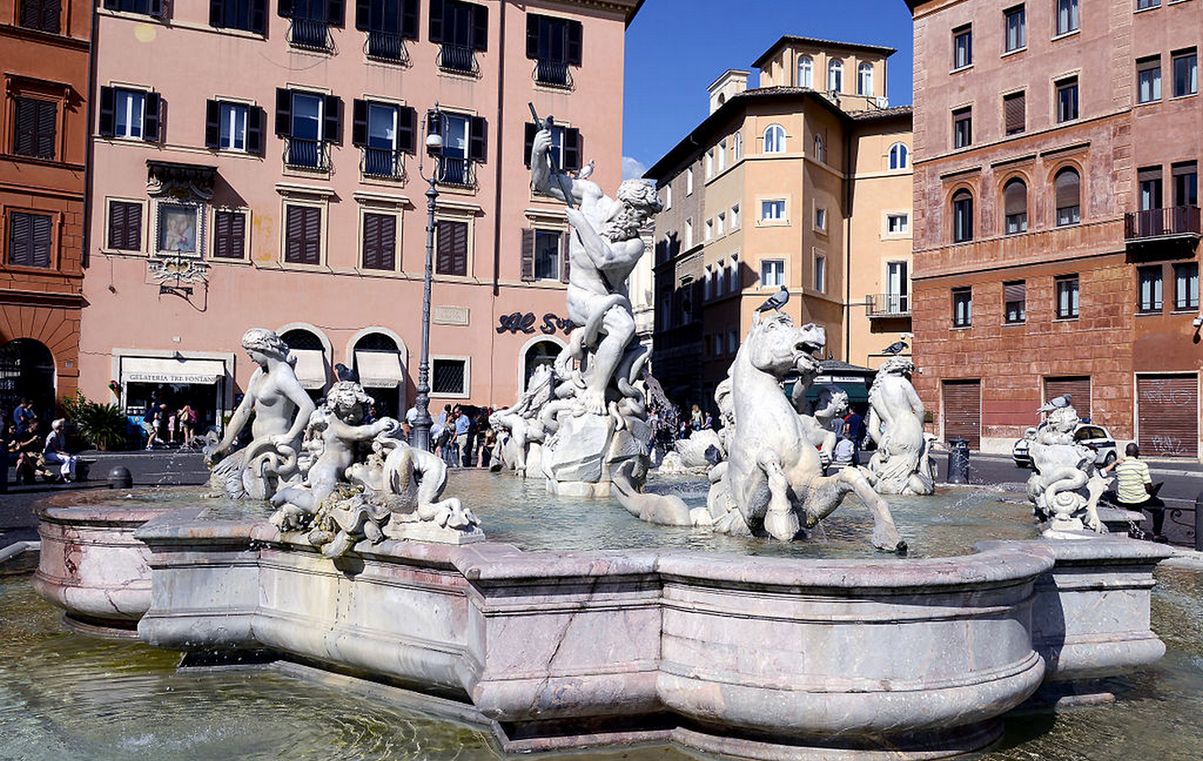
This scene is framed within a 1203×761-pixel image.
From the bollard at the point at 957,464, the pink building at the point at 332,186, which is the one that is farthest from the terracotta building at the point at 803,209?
the bollard at the point at 957,464

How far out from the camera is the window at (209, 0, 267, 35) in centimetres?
3023

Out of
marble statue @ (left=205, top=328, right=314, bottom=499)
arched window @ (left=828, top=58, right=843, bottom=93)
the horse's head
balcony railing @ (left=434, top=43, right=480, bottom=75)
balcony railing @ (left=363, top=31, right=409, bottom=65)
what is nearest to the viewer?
the horse's head

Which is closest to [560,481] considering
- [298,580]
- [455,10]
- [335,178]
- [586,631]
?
[298,580]

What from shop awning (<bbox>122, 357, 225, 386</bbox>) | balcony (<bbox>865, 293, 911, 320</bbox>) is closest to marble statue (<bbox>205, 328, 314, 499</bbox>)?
shop awning (<bbox>122, 357, 225, 386</bbox>)

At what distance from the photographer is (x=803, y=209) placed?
1628 inches

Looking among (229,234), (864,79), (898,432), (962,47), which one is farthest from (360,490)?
(864,79)

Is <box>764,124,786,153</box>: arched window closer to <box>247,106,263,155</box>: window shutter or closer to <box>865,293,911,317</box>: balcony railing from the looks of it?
<box>865,293,911,317</box>: balcony railing

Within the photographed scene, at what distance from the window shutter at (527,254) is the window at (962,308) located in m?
14.9

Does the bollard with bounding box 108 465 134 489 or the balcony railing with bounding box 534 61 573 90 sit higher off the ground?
the balcony railing with bounding box 534 61 573 90

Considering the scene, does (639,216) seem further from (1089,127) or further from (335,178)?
(1089,127)

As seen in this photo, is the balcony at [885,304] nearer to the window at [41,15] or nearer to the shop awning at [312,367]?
the shop awning at [312,367]

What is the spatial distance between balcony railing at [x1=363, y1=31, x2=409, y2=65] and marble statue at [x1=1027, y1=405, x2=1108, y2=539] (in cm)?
2977

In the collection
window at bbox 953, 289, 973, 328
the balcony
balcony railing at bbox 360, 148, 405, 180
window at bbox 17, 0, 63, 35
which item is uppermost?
window at bbox 17, 0, 63, 35

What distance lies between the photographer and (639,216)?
8141 millimetres
